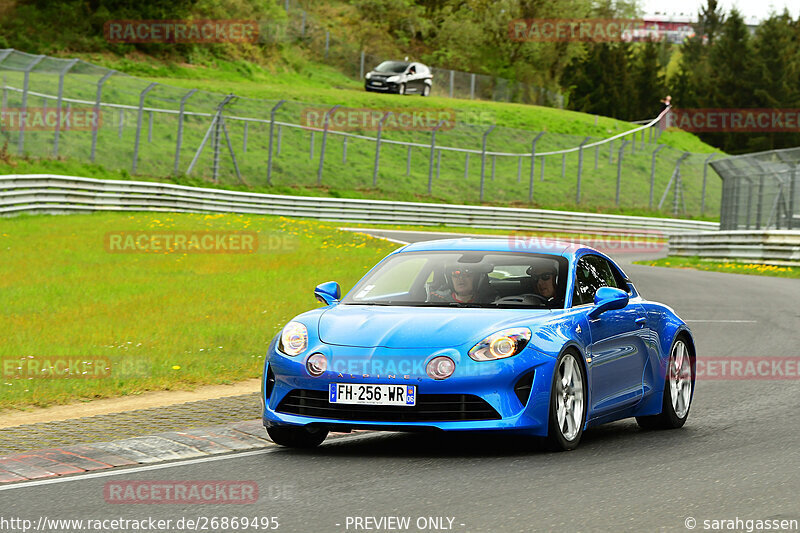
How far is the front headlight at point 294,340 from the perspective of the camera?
26.0ft

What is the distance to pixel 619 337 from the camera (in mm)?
8766

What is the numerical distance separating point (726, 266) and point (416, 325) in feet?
85.7

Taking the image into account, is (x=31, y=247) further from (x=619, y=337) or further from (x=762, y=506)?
(x=762, y=506)

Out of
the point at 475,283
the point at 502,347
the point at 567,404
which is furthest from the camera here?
the point at 475,283

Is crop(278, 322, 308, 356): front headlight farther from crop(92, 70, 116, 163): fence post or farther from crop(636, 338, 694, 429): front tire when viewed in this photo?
crop(92, 70, 116, 163): fence post

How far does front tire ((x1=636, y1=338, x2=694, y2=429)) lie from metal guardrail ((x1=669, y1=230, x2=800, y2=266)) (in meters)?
21.9

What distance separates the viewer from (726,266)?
3262 cm

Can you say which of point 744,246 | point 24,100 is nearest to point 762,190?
point 744,246

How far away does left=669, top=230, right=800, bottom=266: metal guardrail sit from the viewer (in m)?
30.8

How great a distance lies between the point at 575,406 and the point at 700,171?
50.9 meters

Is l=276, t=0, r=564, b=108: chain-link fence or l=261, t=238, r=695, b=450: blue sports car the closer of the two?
l=261, t=238, r=695, b=450: blue sports car

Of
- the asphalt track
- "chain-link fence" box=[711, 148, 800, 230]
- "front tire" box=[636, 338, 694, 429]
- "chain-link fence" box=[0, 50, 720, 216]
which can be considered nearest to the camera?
the asphalt track

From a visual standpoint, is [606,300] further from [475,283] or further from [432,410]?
[432,410]

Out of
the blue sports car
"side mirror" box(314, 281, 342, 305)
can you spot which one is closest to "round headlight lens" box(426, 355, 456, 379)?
the blue sports car
